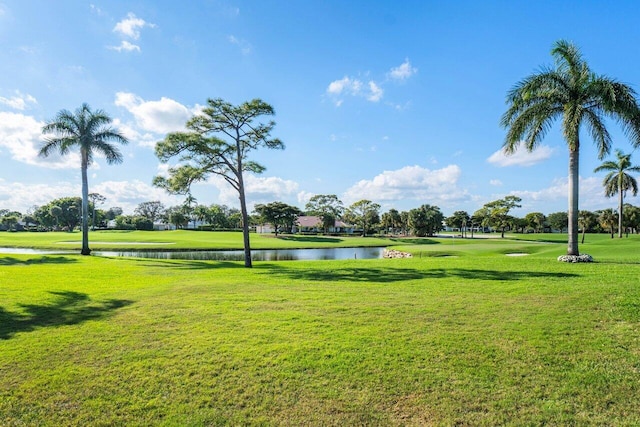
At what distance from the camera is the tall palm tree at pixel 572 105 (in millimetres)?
14820

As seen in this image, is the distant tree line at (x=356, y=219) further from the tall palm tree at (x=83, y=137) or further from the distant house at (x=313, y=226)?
the tall palm tree at (x=83, y=137)

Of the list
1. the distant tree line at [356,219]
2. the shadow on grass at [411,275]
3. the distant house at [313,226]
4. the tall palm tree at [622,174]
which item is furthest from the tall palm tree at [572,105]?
the distant house at [313,226]

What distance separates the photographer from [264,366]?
5.15 meters

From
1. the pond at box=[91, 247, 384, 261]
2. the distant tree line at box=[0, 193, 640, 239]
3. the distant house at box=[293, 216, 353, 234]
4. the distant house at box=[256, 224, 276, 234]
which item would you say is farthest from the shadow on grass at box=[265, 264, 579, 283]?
the distant house at box=[256, 224, 276, 234]

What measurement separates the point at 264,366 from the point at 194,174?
53.0ft

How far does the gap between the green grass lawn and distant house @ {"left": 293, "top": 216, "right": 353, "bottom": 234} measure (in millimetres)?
87422

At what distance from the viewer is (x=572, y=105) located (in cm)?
1564

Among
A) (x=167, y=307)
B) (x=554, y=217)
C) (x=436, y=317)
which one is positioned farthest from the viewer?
(x=554, y=217)

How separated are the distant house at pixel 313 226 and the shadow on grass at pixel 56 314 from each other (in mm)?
86636

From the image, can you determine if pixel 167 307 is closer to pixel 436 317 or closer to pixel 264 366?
pixel 264 366

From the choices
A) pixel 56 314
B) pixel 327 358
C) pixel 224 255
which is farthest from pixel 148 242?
pixel 327 358

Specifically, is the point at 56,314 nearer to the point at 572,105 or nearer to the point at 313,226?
the point at 572,105

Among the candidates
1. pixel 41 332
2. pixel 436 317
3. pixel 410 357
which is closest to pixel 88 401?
pixel 41 332

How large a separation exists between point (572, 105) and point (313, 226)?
83.9m
